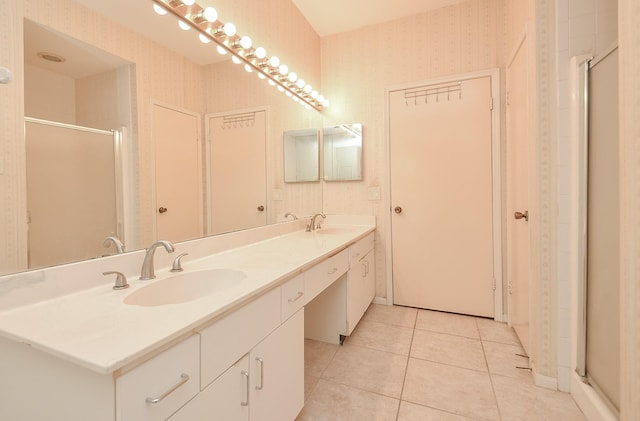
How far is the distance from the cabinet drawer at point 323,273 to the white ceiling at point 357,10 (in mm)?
2083

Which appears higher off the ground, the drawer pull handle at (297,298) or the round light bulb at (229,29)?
the round light bulb at (229,29)

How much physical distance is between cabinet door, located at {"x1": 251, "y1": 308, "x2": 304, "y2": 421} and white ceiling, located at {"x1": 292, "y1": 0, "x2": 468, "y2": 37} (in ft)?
8.19

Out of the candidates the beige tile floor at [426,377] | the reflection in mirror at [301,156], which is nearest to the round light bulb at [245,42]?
the reflection in mirror at [301,156]

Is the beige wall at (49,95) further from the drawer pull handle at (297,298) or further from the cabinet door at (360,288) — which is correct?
the cabinet door at (360,288)

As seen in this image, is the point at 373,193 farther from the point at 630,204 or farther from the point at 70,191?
the point at 70,191

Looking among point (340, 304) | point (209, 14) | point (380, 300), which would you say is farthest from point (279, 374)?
point (380, 300)

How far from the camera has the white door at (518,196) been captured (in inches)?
69.0

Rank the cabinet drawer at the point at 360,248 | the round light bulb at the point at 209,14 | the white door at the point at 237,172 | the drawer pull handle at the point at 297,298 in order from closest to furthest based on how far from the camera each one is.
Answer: the drawer pull handle at the point at 297,298
the round light bulb at the point at 209,14
the white door at the point at 237,172
the cabinet drawer at the point at 360,248

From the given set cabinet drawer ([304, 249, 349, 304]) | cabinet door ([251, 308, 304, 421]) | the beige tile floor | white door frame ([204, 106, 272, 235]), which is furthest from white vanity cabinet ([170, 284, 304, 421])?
white door frame ([204, 106, 272, 235])

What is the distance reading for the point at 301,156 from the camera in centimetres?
252

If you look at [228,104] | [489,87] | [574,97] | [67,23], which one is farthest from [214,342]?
[489,87]

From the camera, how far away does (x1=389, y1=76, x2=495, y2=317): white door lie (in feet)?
7.64

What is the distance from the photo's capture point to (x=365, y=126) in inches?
106

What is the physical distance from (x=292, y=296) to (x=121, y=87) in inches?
40.8
